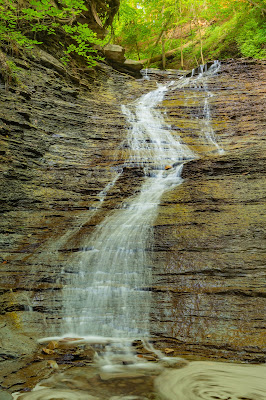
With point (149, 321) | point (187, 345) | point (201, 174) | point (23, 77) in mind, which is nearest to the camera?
point (187, 345)

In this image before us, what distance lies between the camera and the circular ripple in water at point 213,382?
7.71ft

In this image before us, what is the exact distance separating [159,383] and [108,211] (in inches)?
163

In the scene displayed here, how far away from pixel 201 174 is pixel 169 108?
635cm

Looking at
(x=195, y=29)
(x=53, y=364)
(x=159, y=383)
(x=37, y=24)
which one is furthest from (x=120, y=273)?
(x=195, y=29)

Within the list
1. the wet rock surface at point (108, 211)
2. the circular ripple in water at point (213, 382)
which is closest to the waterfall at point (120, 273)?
the wet rock surface at point (108, 211)

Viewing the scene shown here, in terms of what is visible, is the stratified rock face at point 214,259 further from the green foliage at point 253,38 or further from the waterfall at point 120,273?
the green foliage at point 253,38

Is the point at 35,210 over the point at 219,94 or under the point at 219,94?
under

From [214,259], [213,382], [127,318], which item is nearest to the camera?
[213,382]

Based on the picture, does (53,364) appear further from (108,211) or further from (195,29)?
(195,29)

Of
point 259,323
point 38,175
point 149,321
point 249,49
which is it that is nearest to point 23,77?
point 38,175

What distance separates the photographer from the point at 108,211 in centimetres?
646

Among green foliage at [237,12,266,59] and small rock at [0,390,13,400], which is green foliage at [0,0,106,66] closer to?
small rock at [0,390,13,400]

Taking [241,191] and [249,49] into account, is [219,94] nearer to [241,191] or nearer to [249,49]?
[249,49]

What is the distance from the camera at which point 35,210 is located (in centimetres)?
637
